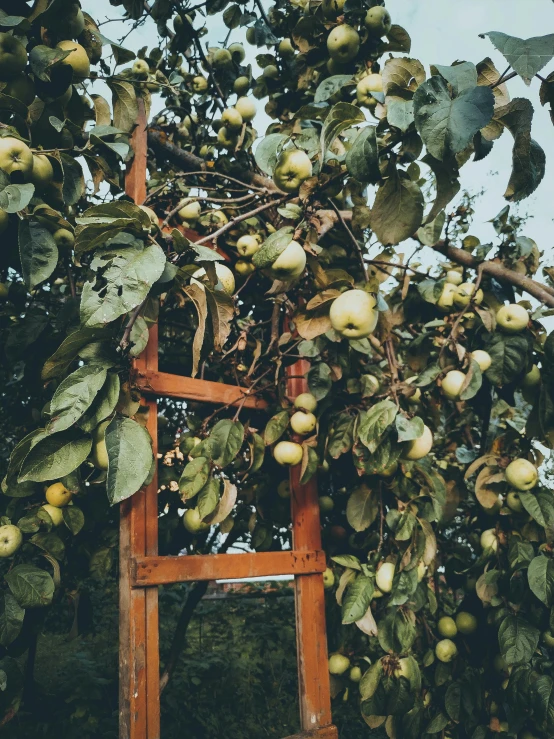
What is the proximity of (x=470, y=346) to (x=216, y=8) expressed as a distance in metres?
1.79

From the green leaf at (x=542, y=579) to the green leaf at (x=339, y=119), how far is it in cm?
136

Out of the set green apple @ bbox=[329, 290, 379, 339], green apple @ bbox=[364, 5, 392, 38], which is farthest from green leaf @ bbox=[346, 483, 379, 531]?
green apple @ bbox=[364, 5, 392, 38]

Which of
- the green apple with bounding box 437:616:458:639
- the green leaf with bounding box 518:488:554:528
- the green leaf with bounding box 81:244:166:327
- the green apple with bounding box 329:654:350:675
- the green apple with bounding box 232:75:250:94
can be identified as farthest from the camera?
the green apple with bounding box 232:75:250:94

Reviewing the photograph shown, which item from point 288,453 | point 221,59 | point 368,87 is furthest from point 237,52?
point 288,453

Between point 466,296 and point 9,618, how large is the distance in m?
1.69

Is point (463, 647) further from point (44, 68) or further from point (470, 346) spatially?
point (44, 68)

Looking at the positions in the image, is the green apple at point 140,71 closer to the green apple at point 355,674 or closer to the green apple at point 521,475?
the green apple at point 521,475

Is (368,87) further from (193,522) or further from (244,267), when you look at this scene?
(193,522)

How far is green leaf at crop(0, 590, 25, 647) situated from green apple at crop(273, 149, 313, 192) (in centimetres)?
124

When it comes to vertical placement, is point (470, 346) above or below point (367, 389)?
above

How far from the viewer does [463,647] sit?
7.13 ft

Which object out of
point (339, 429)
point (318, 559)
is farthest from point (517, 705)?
point (339, 429)

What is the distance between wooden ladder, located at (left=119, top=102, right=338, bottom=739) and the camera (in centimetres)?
139

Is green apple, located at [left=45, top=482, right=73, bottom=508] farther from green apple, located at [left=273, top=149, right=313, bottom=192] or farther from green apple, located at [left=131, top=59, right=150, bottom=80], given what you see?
green apple, located at [left=131, top=59, right=150, bottom=80]
